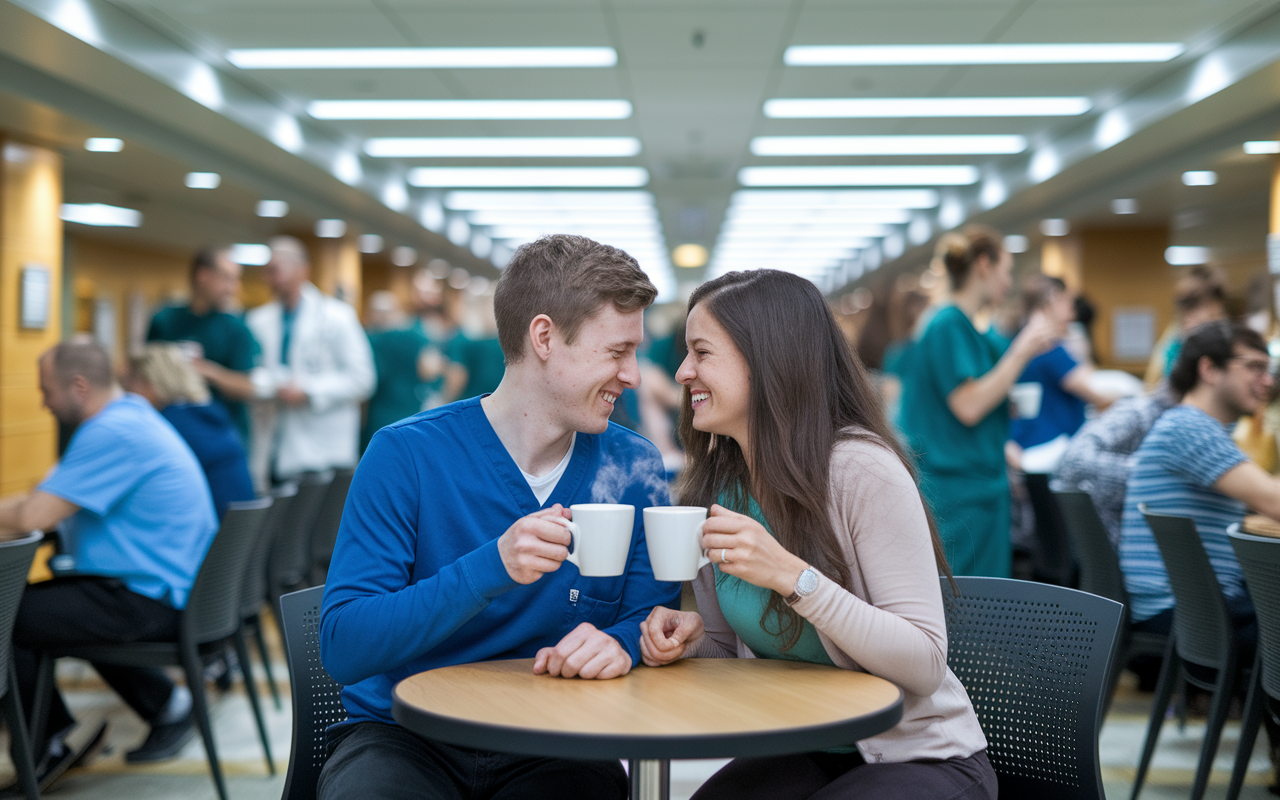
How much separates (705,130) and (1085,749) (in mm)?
6506

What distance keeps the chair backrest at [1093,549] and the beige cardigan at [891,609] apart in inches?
66.8

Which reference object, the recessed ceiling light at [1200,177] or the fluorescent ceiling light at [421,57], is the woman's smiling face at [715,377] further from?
the recessed ceiling light at [1200,177]

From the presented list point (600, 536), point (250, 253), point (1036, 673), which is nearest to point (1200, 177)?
point (1036, 673)

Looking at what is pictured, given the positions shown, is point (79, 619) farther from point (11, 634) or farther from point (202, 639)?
point (11, 634)

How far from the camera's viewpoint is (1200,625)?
254cm

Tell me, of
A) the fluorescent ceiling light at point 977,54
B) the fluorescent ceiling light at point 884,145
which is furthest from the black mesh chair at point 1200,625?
the fluorescent ceiling light at point 884,145

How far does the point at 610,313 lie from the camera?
1.53 meters

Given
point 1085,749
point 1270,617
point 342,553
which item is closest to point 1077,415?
point 1270,617

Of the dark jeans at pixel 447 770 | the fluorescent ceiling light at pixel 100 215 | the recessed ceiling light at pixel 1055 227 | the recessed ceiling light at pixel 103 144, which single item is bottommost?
the dark jeans at pixel 447 770

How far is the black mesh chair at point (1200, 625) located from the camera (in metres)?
2.46

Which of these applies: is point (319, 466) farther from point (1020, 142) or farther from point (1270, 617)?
point (1020, 142)

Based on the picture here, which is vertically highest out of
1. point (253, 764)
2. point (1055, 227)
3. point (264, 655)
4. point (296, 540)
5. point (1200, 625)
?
point (1055, 227)

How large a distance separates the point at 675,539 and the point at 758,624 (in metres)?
0.33

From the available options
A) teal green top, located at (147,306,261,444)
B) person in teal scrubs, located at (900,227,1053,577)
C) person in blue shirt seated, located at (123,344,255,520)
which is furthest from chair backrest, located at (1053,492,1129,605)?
teal green top, located at (147,306,261,444)
